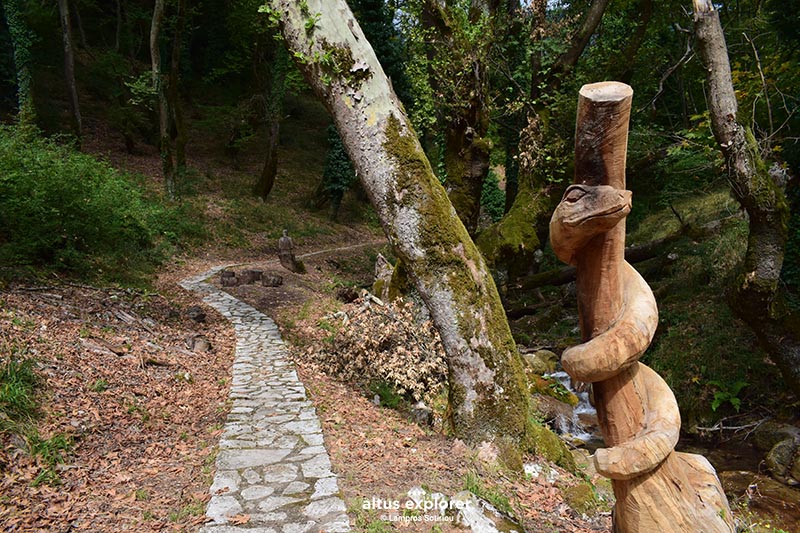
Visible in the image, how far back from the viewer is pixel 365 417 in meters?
5.81

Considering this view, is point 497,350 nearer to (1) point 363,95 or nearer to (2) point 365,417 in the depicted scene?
(2) point 365,417

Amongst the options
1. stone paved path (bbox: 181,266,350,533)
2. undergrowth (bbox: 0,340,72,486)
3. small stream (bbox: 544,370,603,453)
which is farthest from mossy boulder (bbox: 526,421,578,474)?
undergrowth (bbox: 0,340,72,486)

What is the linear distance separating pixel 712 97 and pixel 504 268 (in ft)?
16.1

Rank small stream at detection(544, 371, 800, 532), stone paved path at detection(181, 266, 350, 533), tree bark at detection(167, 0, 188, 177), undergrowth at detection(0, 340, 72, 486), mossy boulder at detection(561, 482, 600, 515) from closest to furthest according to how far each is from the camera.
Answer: stone paved path at detection(181, 266, 350, 533) → undergrowth at detection(0, 340, 72, 486) → mossy boulder at detection(561, 482, 600, 515) → small stream at detection(544, 371, 800, 532) → tree bark at detection(167, 0, 188, 177)

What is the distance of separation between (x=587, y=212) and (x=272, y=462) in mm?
3736

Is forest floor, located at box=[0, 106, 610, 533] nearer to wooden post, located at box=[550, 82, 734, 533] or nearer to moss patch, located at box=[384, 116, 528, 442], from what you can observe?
moss patch, located at box=[384, 116, 528, 442]

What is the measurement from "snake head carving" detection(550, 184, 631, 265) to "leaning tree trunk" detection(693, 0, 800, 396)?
6305mm

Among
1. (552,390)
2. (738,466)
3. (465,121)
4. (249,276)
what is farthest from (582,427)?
(249,276)

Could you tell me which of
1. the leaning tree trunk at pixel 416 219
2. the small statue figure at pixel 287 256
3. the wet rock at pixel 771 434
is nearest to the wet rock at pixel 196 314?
the small statue figure at pixel 287 256

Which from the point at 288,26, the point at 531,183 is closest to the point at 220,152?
the point at 531,183

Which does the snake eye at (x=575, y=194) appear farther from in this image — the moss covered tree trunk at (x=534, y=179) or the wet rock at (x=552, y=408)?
the moss covered tree trunk at (x=534, y=179)

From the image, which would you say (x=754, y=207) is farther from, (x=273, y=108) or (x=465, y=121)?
(x=273, y=108)

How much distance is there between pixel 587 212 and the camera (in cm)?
233

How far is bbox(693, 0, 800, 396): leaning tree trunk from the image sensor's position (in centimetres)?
705
